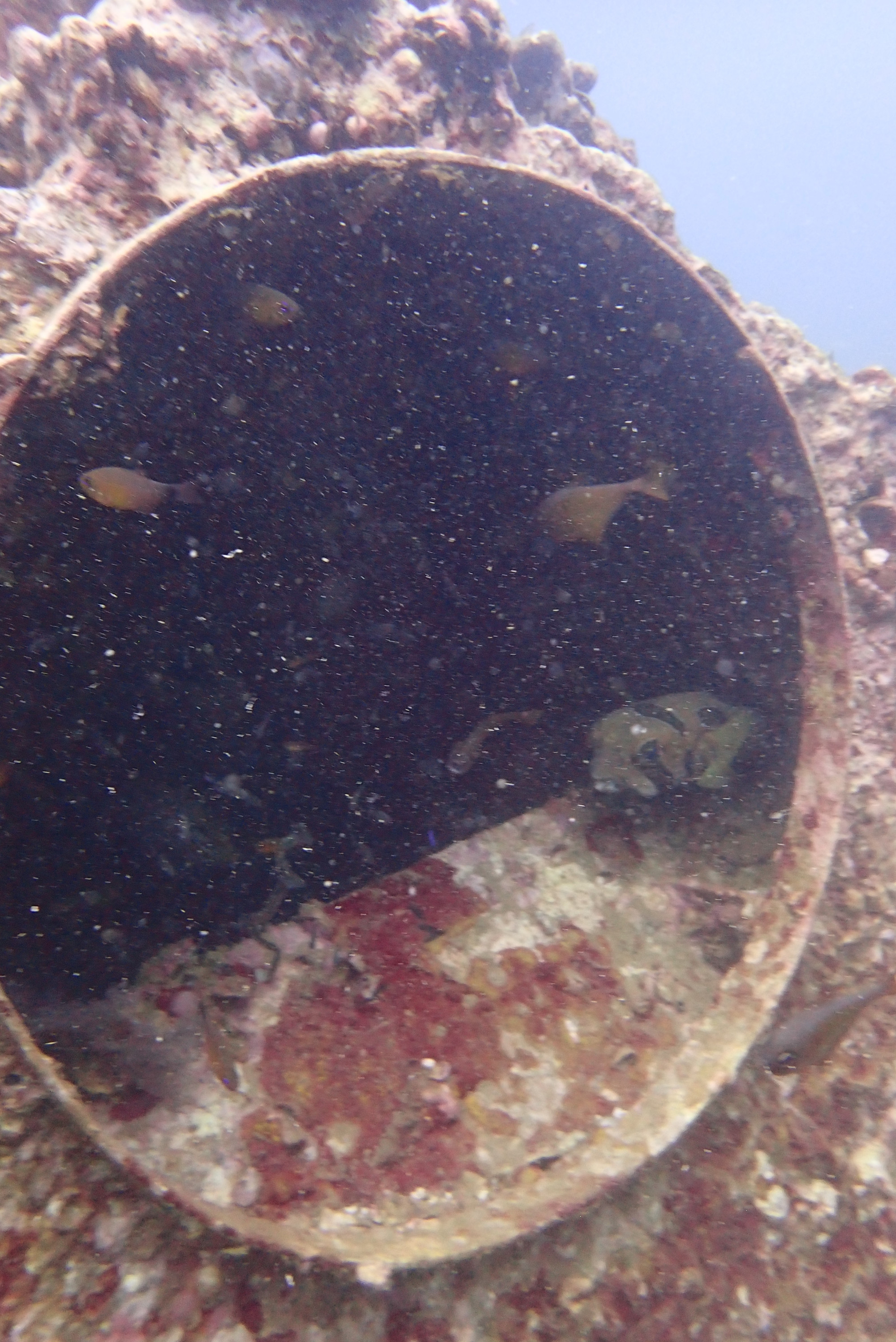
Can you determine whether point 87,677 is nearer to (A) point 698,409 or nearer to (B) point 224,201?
(B) point 224,201

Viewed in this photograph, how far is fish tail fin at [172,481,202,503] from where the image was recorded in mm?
2740

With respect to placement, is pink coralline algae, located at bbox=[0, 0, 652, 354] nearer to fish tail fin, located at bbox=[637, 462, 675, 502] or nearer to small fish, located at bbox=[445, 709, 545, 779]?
fish tail fin, located at bbox=[637, 462, 675, 502]

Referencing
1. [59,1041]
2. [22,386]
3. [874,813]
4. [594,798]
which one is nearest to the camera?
[22,386]

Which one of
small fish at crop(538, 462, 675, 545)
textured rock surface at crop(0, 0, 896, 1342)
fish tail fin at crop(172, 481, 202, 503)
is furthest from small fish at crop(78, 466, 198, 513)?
small fish at crop(538, 462, 675, 545)

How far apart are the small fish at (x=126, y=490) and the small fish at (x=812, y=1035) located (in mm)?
3163

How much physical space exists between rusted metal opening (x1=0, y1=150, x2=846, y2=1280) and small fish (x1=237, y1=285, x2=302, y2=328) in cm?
1

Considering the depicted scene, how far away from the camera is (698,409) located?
10.5ft

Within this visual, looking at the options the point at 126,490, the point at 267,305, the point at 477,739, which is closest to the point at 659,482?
the point at 477,739

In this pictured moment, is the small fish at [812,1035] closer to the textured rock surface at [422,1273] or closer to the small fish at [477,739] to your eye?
the textured rock surface at [422,1273]

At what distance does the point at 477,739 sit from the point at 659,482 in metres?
1.56

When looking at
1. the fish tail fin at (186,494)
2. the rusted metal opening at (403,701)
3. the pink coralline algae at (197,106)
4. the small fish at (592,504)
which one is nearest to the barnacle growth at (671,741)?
the rusted metal opening at (403,701)

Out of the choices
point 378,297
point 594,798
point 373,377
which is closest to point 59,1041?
point 594,798

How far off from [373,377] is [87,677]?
1.70 m

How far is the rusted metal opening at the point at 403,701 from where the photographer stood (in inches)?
96.6
